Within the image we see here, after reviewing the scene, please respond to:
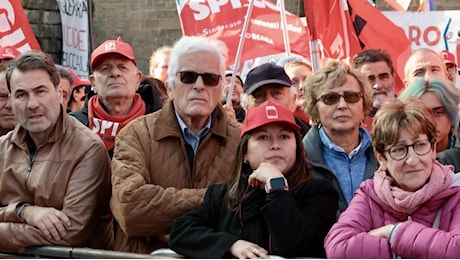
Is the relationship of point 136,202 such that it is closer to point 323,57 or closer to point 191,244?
point 191,244

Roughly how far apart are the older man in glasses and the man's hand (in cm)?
26

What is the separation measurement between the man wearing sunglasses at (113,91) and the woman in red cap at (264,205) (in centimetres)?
171

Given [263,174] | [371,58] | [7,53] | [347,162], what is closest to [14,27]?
[7,53]

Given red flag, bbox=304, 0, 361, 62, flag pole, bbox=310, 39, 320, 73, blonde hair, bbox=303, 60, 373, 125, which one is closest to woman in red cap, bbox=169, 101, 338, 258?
blonde hair, bbox=303, 60, 373, 125

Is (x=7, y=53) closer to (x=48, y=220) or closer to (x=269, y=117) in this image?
(x=48, y=220)

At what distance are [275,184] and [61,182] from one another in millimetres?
1358

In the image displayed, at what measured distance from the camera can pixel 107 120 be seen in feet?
19.1

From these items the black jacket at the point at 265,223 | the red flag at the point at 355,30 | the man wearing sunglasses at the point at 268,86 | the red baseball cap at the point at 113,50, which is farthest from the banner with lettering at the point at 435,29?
the black jacket at the point at 265,223

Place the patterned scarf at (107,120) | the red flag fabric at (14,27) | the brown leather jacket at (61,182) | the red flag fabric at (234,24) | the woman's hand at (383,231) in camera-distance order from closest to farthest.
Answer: the woman's hand at (383,231) → the brown leather jacket at (61,182) → the patterned scarf at (107,120) → the red flag fabric at (14,27) → the red flag fabric at (234,24)

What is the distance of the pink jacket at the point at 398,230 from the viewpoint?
3.46m

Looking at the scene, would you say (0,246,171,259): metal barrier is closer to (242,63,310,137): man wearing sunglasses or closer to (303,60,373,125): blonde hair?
(303,60,373,125): blonde hair

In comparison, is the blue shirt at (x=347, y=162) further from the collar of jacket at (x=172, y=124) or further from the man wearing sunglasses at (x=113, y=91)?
the man wearing sunglasses at (x=113, y=91)

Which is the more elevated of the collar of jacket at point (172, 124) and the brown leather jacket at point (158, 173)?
the collar of jacket at point (172, 124)

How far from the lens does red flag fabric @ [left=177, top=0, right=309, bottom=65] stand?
9633mm
